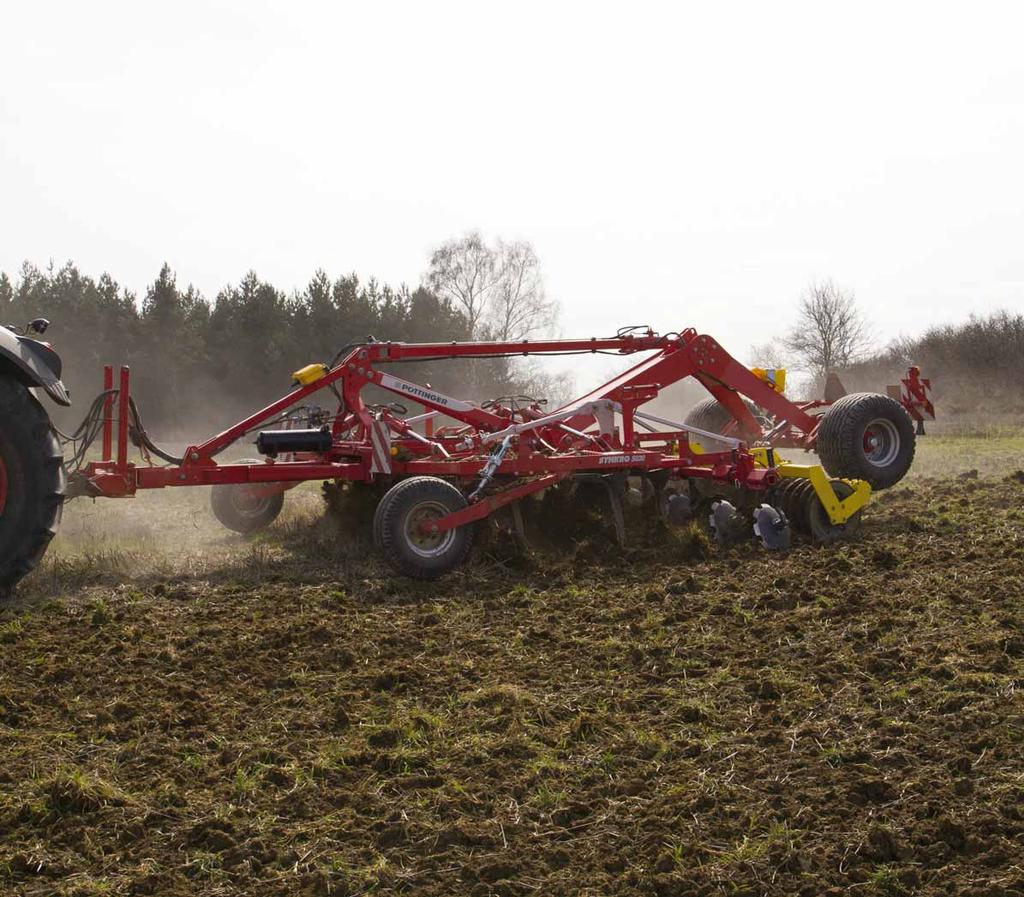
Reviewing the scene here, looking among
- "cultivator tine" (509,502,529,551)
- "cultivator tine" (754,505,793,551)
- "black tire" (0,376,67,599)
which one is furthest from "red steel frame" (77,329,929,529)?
"black tire" (0,376,67,599)

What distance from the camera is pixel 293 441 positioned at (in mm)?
7898

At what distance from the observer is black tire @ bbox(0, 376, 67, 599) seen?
18.6 feet

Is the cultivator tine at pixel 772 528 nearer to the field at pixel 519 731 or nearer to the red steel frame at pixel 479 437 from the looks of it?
the red steel frame at pixel 479 437

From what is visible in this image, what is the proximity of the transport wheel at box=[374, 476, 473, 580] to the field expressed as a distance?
0.21 m

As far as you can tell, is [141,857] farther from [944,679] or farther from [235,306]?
[235,306]

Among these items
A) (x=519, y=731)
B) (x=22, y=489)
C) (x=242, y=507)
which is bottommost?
(x=519, y=731)

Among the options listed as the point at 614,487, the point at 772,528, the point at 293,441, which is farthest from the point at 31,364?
the point at 772,528

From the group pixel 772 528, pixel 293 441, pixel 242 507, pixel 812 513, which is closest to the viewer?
pixel 293 441

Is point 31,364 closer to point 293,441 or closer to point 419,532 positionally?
point 293,441

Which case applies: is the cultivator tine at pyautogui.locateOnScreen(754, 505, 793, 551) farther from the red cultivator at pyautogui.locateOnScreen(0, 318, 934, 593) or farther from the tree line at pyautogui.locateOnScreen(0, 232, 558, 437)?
the tree line at pyautogui.locateOnScreen(0, 232, 558, 437)

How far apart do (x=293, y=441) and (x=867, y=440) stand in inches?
209

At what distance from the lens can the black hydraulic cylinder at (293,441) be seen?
7.86m

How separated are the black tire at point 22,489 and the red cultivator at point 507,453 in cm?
139

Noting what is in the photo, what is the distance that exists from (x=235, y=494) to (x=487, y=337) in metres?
32.1
